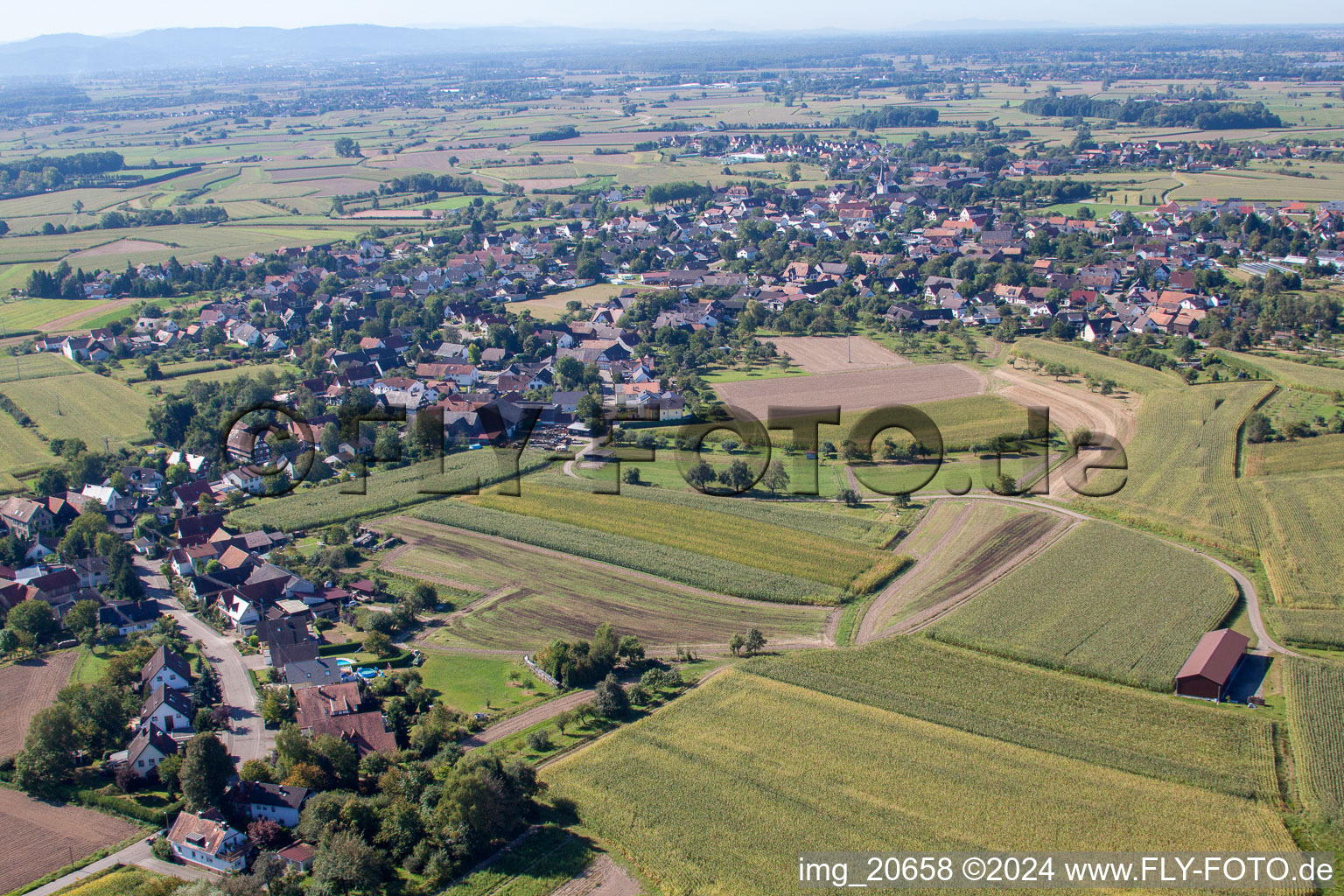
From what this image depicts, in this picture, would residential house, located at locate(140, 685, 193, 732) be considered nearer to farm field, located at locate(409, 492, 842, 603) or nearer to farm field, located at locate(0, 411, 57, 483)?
farm field, located at locate(409, 492, 842, 603)

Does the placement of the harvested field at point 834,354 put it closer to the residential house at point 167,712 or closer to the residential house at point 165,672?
the residential house at point 165,672

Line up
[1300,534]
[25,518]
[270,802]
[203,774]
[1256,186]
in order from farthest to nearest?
[1256,186]
[25,518]
[1300,534]
[270,802]
[203,774]

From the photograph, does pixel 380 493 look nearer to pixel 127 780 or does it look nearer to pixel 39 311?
pixel 127 780

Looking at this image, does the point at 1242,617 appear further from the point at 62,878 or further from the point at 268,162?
the point at 268,162

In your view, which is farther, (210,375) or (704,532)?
(210,375)

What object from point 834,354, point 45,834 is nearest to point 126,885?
point 45,834

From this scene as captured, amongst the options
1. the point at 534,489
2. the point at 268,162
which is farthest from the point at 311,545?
the point at 268,162
